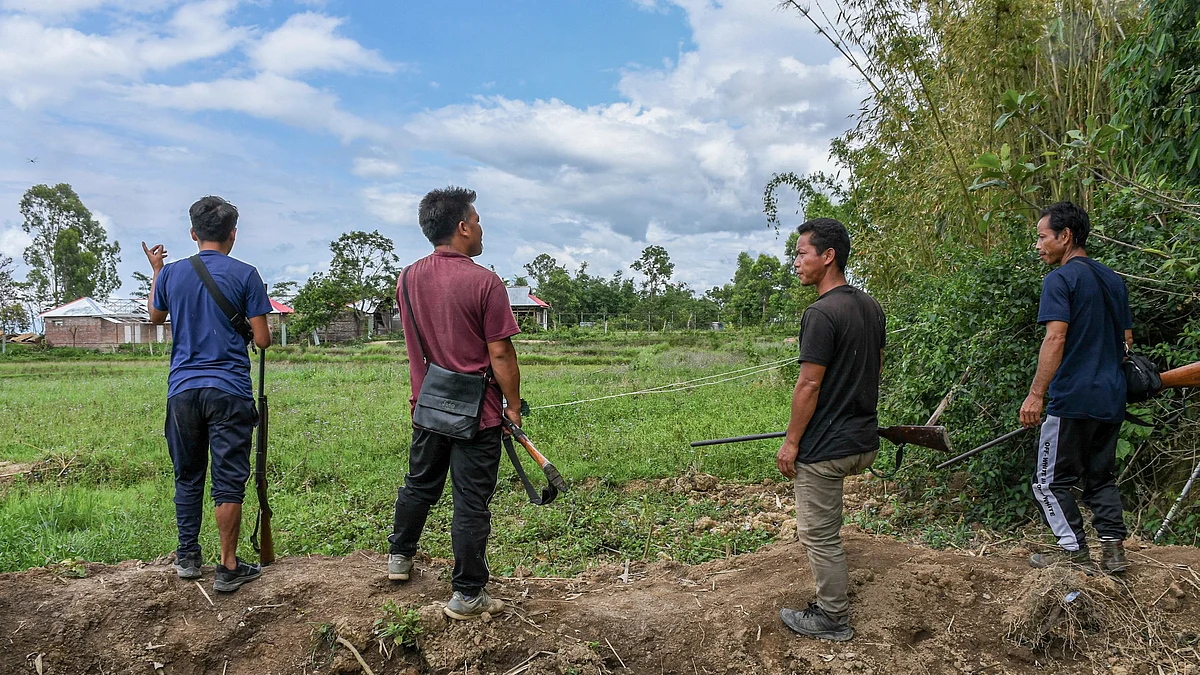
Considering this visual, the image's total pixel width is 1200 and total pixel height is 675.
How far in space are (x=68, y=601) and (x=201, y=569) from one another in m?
0.52

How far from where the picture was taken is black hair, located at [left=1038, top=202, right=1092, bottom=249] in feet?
11.0

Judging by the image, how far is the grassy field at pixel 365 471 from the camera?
4.66 metres

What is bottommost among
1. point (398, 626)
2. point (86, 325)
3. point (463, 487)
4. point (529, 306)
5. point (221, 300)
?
point (398, 626)

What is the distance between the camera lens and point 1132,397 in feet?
10.9

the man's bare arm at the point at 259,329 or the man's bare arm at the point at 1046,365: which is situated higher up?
the man's bare arm at the point at 259,329

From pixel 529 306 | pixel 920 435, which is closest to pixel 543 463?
pixel 920 435

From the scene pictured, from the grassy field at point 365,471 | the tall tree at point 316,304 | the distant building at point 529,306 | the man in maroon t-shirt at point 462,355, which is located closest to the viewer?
the man in maroon t-shirt at point 462,355

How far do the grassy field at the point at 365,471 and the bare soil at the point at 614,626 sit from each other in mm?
952

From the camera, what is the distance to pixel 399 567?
3.29m

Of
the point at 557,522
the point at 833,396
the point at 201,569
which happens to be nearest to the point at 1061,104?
the point at 833,396

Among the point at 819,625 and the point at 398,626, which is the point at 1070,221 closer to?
the point at 819,625

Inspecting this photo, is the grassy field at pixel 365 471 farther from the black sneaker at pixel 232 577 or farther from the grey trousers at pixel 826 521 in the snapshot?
the grey trousers at pixel 826 521

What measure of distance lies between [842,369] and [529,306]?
4210cm

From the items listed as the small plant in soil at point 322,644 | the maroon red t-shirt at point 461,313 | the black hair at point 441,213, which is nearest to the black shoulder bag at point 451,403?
the maroon red t-shirt at point 461,313
